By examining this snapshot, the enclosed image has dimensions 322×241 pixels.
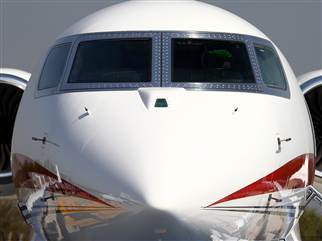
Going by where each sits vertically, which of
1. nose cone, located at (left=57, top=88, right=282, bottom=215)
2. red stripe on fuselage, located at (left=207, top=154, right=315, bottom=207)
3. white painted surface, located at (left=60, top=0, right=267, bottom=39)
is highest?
white painted surface, located at (left=60, top=0, right=267, bottom=39)

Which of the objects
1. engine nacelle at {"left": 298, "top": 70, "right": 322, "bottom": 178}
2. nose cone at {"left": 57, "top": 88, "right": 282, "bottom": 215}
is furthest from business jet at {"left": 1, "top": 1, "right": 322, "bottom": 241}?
engine nacelle at {"left": 298, "top": 70, "right": 322, "bottom": 178}

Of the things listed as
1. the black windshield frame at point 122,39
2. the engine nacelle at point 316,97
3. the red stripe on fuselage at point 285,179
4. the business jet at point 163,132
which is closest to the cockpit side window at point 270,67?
the business jet at point 163,132

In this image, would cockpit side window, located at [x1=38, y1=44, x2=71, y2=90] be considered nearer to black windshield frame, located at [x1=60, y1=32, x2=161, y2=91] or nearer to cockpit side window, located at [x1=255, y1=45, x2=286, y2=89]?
black windshield frame, located at [x1=60, y1=32, x2=161, y2=91]

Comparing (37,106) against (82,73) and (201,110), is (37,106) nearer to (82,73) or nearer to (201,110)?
(82,73)

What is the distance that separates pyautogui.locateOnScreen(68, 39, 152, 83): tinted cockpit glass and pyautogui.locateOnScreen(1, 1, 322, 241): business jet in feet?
0.05

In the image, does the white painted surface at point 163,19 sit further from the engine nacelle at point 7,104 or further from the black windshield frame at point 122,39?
the engine nacelle at point 7,104

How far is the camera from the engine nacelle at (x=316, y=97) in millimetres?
14258

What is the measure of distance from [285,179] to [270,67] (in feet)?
5.20

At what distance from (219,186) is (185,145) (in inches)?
19.3

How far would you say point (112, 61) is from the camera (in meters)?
10.8

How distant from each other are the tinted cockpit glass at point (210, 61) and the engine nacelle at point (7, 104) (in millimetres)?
4117

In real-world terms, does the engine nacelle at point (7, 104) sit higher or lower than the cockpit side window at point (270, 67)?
lower

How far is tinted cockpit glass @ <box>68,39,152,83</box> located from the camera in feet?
34.5

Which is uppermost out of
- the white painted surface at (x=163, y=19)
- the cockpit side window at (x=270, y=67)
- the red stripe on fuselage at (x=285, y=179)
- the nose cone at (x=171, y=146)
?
the white painted surface at (x=163, y=19)
